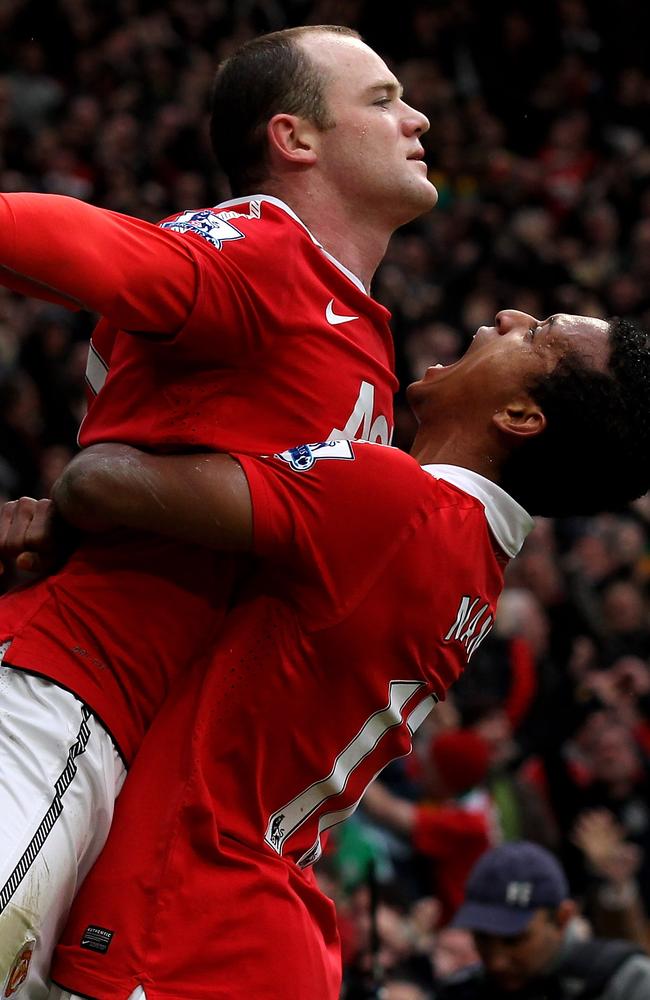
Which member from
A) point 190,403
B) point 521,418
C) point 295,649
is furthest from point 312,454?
point 521,418

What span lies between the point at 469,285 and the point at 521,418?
9.61 m

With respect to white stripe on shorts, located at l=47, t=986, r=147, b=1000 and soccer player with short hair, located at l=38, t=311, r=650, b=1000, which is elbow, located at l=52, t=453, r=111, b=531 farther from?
white stripe on shorts, located at l=47, t=986, r=147, b=1000

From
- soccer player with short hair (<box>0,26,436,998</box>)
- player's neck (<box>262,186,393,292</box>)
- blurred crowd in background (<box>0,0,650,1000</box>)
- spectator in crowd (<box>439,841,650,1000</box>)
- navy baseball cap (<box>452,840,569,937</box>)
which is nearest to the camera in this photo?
soccer player with short hair (<box>0,26,436,998</box>)

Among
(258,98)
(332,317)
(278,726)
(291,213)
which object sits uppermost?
(258,98)

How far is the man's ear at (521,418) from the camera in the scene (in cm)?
296

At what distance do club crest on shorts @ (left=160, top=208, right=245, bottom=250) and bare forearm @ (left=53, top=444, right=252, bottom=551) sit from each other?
38 centimetres

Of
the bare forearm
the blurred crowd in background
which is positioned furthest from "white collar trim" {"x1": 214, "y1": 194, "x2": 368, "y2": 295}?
the blurred crowd in background

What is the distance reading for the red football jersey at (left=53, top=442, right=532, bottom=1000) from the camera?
265 centimetres

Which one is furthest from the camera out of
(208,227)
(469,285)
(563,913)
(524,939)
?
(469,285)

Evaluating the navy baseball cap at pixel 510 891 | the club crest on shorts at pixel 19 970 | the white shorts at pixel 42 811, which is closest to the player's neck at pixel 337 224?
the white shorts at pixel 42 811

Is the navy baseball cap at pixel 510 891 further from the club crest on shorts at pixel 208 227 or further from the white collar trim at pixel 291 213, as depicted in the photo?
the club crest on shorts at pixel 208 227

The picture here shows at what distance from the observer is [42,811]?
101 inches

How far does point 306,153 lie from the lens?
120 inches

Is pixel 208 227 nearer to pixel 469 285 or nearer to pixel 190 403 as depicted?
pixel 190 403
